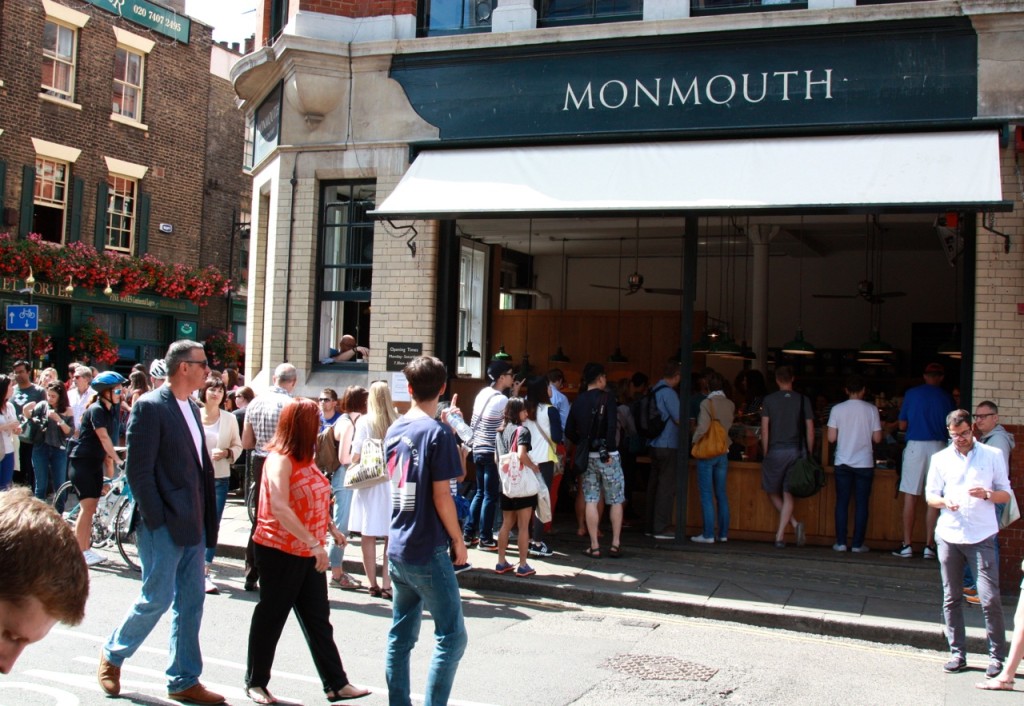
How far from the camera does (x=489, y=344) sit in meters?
16.5

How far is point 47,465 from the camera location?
40.1 feet

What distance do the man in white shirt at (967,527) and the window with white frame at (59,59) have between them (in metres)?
22.3

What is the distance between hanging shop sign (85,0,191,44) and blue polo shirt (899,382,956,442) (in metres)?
22.0

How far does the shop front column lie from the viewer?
56.5 feet

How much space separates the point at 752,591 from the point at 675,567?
1140mm

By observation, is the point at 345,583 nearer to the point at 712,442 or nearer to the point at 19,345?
the point at 712,442

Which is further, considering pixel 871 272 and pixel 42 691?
pixel 871 272

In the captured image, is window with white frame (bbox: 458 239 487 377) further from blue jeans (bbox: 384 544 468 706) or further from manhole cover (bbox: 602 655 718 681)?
blue jeans (bbox: 384 544 468 706)

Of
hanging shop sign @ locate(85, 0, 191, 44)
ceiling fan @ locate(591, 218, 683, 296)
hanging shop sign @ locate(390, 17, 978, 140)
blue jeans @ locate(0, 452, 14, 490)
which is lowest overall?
blue jeans @ locate(0, 452, 14, 490)

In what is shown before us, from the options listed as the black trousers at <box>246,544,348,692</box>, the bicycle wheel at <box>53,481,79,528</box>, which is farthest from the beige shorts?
the bicycle wheel at <box>53,481,79,528</box>

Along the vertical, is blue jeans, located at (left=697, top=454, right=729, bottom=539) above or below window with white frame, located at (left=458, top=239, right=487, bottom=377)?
below

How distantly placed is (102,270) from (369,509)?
57.7 feet

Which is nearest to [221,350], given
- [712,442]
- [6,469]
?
[6,469]

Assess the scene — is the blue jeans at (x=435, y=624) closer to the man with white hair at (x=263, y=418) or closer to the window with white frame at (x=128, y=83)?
the man with white hair at (x=263, y=418)
